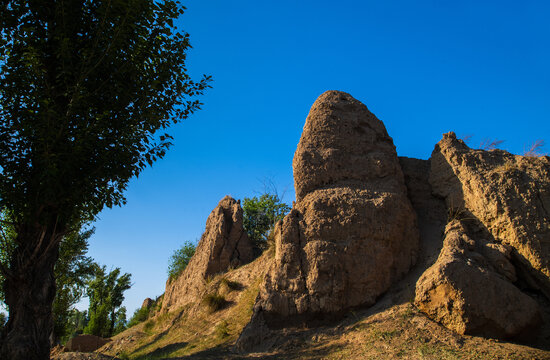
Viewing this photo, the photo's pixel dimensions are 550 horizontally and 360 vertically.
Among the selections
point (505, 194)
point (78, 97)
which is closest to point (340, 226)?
point (505, 194)

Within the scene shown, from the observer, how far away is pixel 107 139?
8242mm

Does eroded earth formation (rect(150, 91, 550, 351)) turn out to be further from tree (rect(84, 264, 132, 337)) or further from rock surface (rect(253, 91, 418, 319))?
tree (rect(84, 264, 132, 337))

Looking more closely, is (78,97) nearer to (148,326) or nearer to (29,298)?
(29,298)

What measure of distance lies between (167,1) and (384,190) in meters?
6.31

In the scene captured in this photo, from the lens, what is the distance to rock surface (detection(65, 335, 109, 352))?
Result: 1816 centimetres

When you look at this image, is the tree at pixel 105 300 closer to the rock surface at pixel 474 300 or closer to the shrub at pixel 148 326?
the shrub at pixel 148 326

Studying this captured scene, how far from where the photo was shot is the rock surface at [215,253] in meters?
17.5

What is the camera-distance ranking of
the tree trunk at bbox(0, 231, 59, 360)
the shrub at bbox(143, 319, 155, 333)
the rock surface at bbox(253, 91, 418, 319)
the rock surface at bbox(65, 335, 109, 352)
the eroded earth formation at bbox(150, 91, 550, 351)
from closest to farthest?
the tree trunk at bbox(0, 231, 59, 360), the eroded earth formation at bbox(150, 91, 550, 351), the rock surface at bbox(253, 91, 418, 319), the shrub at bbox(143, 319, 155, 333), the rock surface at bbox(65, 335, 109, 352)

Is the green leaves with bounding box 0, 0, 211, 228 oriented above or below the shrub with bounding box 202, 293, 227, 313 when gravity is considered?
above

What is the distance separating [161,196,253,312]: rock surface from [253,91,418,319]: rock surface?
871 cm

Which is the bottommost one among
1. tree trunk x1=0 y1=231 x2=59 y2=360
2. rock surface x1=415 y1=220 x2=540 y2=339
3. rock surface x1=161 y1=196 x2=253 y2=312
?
rock surface x1=415 y1=220 x2=540 y2=339

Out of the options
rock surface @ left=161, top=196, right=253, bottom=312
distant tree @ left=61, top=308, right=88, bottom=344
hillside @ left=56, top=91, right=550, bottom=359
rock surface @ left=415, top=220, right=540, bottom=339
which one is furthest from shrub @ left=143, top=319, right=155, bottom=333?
rock surface @ left=415, top=220, right=540, bottom=339

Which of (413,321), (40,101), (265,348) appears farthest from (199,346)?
(40,101)

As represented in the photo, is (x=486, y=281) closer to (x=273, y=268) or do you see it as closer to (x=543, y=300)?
(x=543, y=300)
